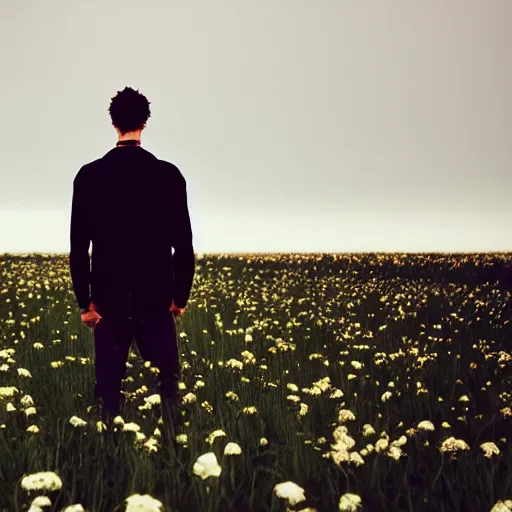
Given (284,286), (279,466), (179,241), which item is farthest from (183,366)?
(284,286)

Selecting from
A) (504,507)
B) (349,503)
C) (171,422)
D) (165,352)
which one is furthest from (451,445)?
(165,352)

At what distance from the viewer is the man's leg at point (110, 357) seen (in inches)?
226

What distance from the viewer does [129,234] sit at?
5.66 metres

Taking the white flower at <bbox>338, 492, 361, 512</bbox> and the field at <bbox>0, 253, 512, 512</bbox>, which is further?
the field at <bbox>0, 253, 512, 512</bbox>

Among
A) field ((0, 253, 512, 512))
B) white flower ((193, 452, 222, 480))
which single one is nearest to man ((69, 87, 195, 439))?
field ((0, 253, 512, 512))

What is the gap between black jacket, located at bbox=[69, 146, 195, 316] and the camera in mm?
5652

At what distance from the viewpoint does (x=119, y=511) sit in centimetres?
417

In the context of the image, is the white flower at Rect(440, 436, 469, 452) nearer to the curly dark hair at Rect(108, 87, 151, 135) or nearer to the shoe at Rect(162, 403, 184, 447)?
the shoe at Rect(162, 403, 184, 447)

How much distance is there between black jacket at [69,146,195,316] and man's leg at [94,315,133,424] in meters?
0.13

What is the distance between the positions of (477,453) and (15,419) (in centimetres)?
363

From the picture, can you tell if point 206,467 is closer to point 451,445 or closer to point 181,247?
point 451,445

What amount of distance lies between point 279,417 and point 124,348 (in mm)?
1366

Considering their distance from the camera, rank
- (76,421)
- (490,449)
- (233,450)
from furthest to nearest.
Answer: (76,421)
(490,449)
(233,450)

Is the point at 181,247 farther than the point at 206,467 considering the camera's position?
Yes
